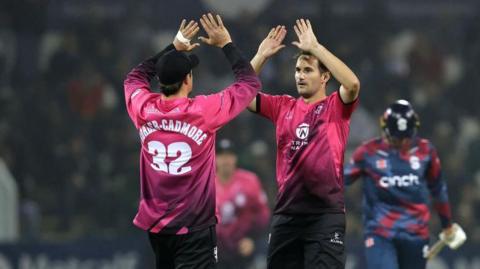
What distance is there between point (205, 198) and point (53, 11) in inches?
415

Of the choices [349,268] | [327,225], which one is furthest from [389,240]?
[349,268]

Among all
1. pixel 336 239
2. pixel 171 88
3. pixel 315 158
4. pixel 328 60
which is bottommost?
pixel 336 239

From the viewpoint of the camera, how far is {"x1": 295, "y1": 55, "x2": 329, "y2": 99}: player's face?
854 cm

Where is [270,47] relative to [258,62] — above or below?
above

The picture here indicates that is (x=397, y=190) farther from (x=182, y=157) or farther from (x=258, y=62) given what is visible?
(x=182, y=157)

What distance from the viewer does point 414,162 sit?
10641 millimetres

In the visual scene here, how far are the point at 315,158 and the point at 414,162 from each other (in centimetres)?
244

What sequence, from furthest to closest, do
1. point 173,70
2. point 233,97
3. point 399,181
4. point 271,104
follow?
1. point 399,181
2. point 271,104
3. point 233,97
4. point 173,70

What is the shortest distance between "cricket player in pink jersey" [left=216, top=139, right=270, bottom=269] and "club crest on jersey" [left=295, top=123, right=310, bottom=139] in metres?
4.52

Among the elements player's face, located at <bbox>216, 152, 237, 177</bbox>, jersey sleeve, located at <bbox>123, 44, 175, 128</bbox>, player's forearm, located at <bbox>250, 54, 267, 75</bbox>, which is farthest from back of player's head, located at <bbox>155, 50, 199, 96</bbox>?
player's face, located at <bbox>216, 152, 237, 177</bbox>

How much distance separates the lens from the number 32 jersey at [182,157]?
26.0ft

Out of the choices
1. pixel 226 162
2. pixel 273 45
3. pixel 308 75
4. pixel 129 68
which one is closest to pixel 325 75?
pixel 308 75

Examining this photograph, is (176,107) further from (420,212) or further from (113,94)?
(113,94)

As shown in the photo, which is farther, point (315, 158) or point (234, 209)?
point (234, 209)
